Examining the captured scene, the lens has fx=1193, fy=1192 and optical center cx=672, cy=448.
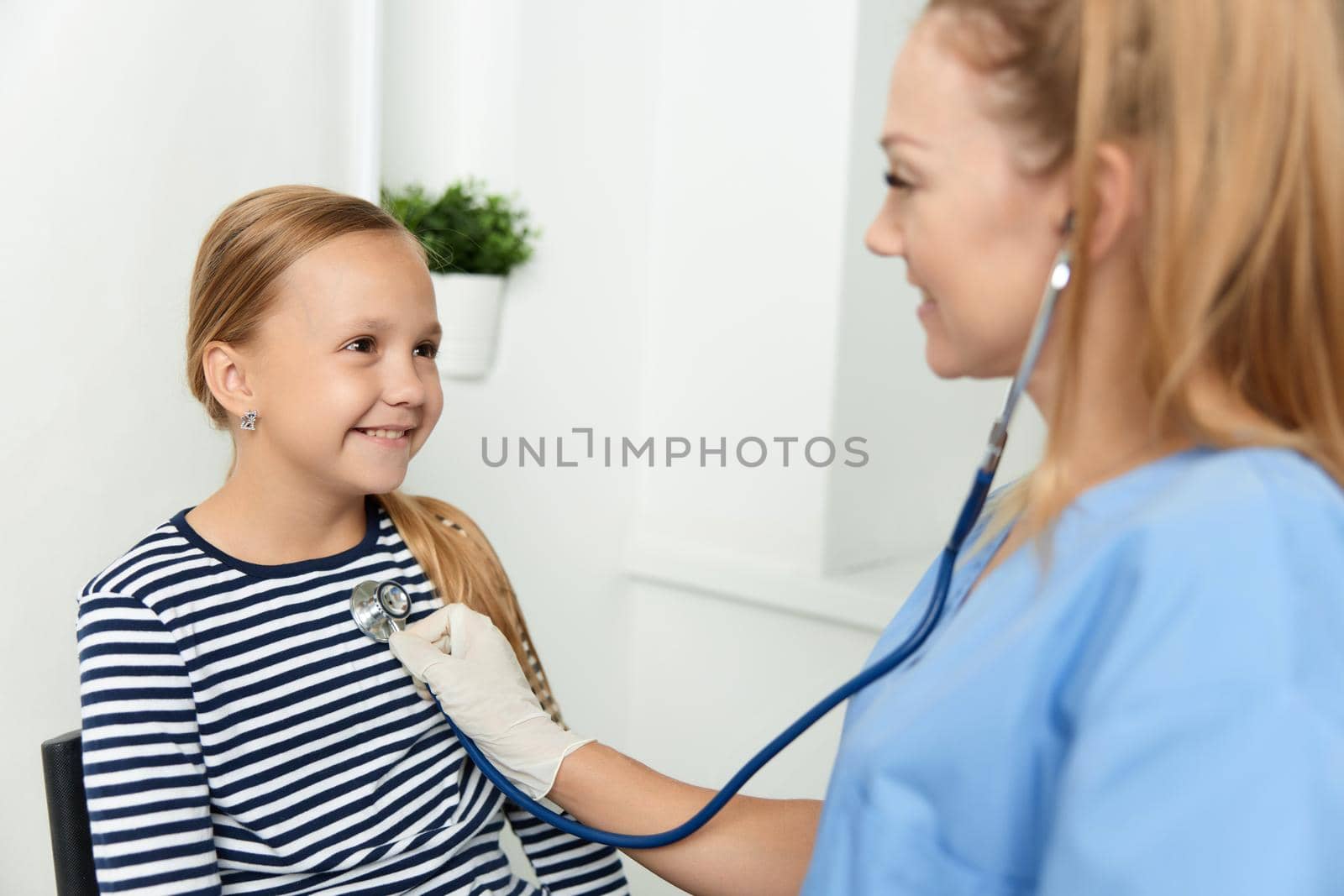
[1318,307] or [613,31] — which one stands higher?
[613,31]

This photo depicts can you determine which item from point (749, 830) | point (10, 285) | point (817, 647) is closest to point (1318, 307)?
point (749, 830)

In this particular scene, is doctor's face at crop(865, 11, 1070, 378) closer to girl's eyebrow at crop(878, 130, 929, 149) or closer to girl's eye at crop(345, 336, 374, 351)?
girl's eyebrow at crop(878, 130, 929, 149)

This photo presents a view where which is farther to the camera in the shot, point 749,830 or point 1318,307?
point 749,830

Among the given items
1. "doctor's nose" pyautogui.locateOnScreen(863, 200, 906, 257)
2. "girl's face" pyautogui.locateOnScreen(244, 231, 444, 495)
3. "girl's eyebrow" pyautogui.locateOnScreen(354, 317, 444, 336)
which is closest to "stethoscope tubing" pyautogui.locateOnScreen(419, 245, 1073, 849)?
"doctor's nose" pyautogui.locateOnScreen(863, 200, 906, 257)

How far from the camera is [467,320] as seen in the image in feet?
6.36

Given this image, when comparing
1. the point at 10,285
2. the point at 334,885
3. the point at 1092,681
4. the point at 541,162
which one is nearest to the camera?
the point at 1092,681

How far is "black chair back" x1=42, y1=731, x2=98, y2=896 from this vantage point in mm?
991

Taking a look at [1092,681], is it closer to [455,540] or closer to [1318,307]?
[1318,307]

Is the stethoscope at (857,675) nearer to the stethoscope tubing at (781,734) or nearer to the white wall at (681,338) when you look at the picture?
the stethoscope tubing at (781,734)

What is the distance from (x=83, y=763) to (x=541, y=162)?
4.34ft

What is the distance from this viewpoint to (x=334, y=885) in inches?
42.9

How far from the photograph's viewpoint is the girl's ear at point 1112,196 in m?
0.67

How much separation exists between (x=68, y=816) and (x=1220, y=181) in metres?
0.98

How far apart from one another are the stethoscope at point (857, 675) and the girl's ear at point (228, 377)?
0.70 feet
